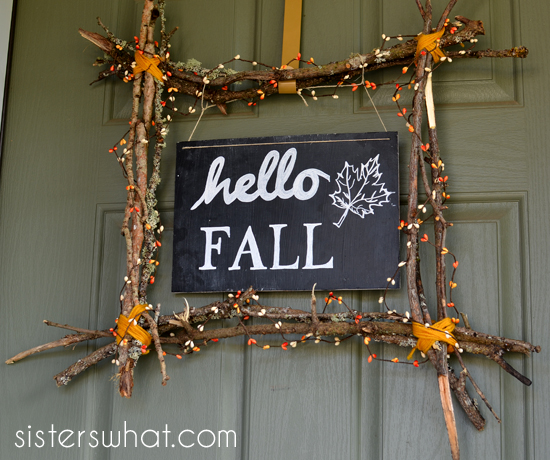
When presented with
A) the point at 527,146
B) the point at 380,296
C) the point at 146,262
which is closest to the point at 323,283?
the point at 380,296

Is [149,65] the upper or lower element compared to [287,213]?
upper

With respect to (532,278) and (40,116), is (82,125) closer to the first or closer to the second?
(40,116)

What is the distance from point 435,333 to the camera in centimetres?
87

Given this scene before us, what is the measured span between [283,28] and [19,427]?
2.77 ft

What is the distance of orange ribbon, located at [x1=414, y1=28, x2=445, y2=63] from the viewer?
95 cm

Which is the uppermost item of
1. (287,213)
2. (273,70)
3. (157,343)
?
(273,70)

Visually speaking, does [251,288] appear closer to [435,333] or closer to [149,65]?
[435,333]

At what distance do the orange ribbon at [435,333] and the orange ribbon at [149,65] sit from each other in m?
0.61

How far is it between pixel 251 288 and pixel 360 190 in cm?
24

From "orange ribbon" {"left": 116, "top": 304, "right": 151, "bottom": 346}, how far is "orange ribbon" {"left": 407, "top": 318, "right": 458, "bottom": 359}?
16.7 inches

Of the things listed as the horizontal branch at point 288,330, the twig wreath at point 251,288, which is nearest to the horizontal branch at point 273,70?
the twig wreath at point 251,288

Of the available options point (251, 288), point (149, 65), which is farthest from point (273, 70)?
point (251, 288)

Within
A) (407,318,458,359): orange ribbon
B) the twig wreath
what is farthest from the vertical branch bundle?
(407,318,458,359): orange ribbon

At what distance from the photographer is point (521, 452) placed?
0.89 m
